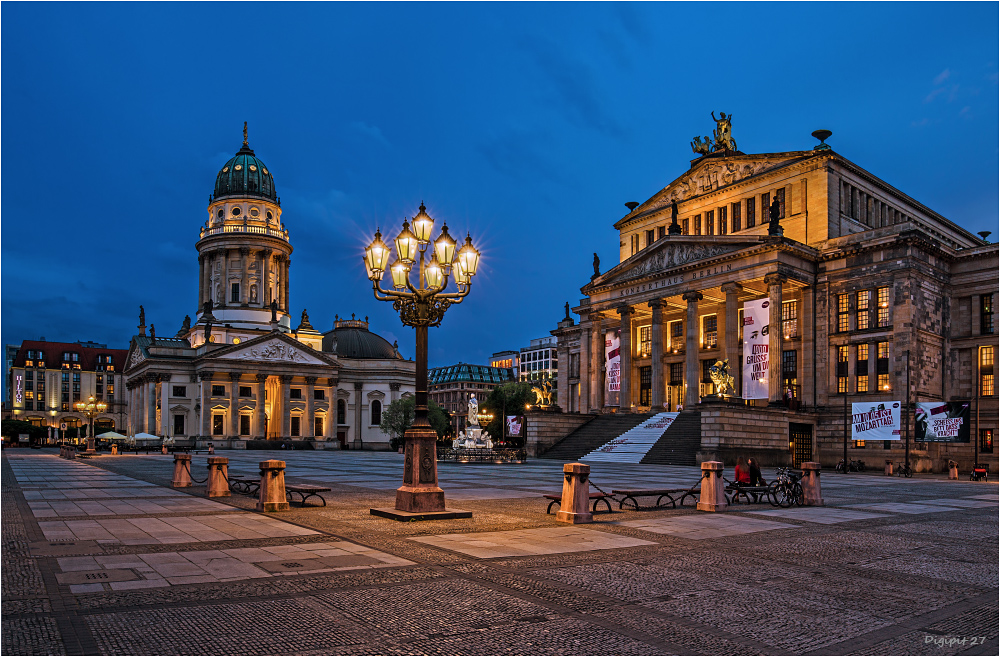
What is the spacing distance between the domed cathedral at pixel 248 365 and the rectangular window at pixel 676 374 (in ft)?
170

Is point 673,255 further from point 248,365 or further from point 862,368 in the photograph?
point 248,365

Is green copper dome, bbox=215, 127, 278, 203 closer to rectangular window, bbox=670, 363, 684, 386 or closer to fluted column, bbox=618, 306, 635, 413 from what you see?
fluted column, bbox=618, 306, 635, 413

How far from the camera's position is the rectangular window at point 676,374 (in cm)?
6944

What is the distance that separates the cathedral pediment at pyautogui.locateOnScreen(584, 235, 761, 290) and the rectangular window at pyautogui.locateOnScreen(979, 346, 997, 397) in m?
16.8

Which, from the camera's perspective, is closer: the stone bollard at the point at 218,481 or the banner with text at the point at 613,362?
the stone bollard at the point at 218,481

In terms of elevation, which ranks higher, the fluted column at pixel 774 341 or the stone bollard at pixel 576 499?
the fluted column at pixel 774 341

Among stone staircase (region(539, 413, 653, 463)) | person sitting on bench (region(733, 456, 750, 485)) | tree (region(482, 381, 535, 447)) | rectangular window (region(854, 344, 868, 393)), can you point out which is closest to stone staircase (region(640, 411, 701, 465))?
stone staircase (region(539, 413, 653, 463))

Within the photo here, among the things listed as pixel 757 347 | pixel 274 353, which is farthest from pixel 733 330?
pixel 274 353

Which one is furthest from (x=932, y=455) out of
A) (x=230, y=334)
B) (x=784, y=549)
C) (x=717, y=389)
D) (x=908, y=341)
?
(x=230, y=334)

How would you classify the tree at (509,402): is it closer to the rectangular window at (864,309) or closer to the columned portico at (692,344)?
the columned portico at (692,344)

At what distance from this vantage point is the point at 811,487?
2198 centimetres

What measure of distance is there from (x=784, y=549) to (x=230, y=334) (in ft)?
340

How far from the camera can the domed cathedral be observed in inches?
4043


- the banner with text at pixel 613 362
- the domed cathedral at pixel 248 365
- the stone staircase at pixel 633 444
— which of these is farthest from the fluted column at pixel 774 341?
the domed cathedral at pixel 248 365
